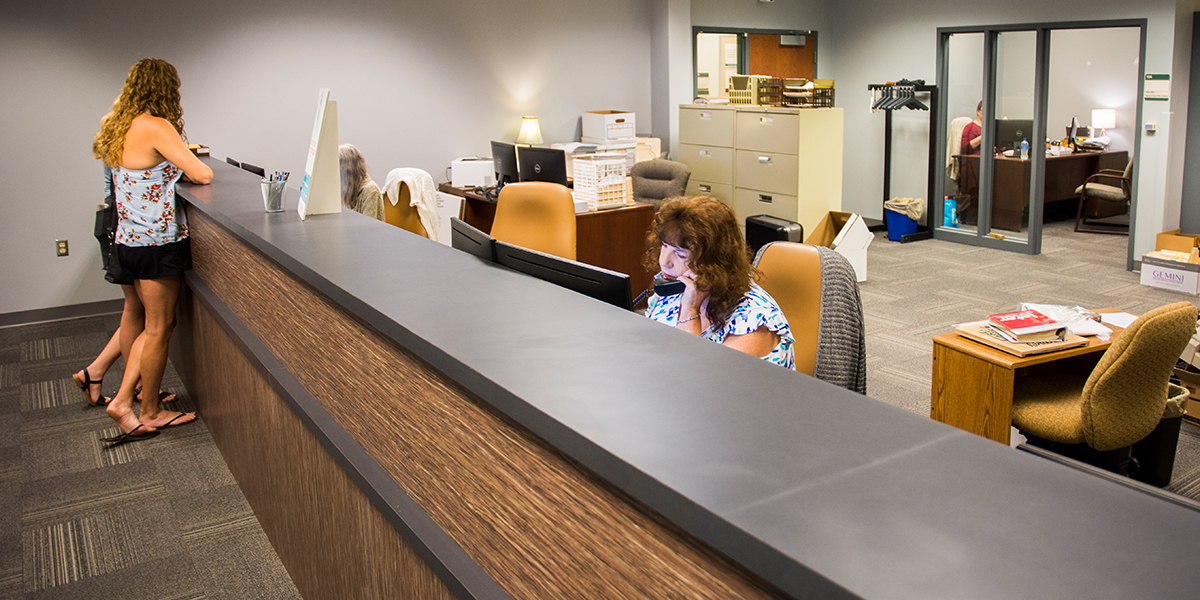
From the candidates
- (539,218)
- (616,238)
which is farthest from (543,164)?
(539,218)

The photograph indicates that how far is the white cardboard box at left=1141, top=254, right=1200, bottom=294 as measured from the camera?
238 inches

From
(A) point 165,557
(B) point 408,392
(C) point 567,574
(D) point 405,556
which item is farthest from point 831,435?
(A) point 165,557

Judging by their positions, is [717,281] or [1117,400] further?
[1117,400]

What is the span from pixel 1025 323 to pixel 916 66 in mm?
6268

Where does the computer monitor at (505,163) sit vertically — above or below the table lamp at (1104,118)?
below

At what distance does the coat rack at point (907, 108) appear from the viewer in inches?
333

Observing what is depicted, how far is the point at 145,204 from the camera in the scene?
3.57 meters

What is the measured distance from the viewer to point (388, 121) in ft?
24.0

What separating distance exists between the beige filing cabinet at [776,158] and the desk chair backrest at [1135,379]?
13.4ft

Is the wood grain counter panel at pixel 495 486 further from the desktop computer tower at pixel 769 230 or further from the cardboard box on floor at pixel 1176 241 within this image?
the cardboard box on floor at pixel 1176 241

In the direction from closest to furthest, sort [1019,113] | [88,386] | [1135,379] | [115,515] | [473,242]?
[473,242] → [1135,379] → [115,515] → [88,386] → [1019,113]

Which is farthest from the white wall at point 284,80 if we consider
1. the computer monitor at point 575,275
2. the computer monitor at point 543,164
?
the computer monitor at point 575,275

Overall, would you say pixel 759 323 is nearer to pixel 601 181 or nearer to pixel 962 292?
pixel 601 181

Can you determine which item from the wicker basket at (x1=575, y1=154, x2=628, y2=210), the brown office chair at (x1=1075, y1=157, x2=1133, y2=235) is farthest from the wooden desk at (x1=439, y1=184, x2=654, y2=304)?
the brown office chair at (x1=1075, y1=157, x2=1133, y2=235)
